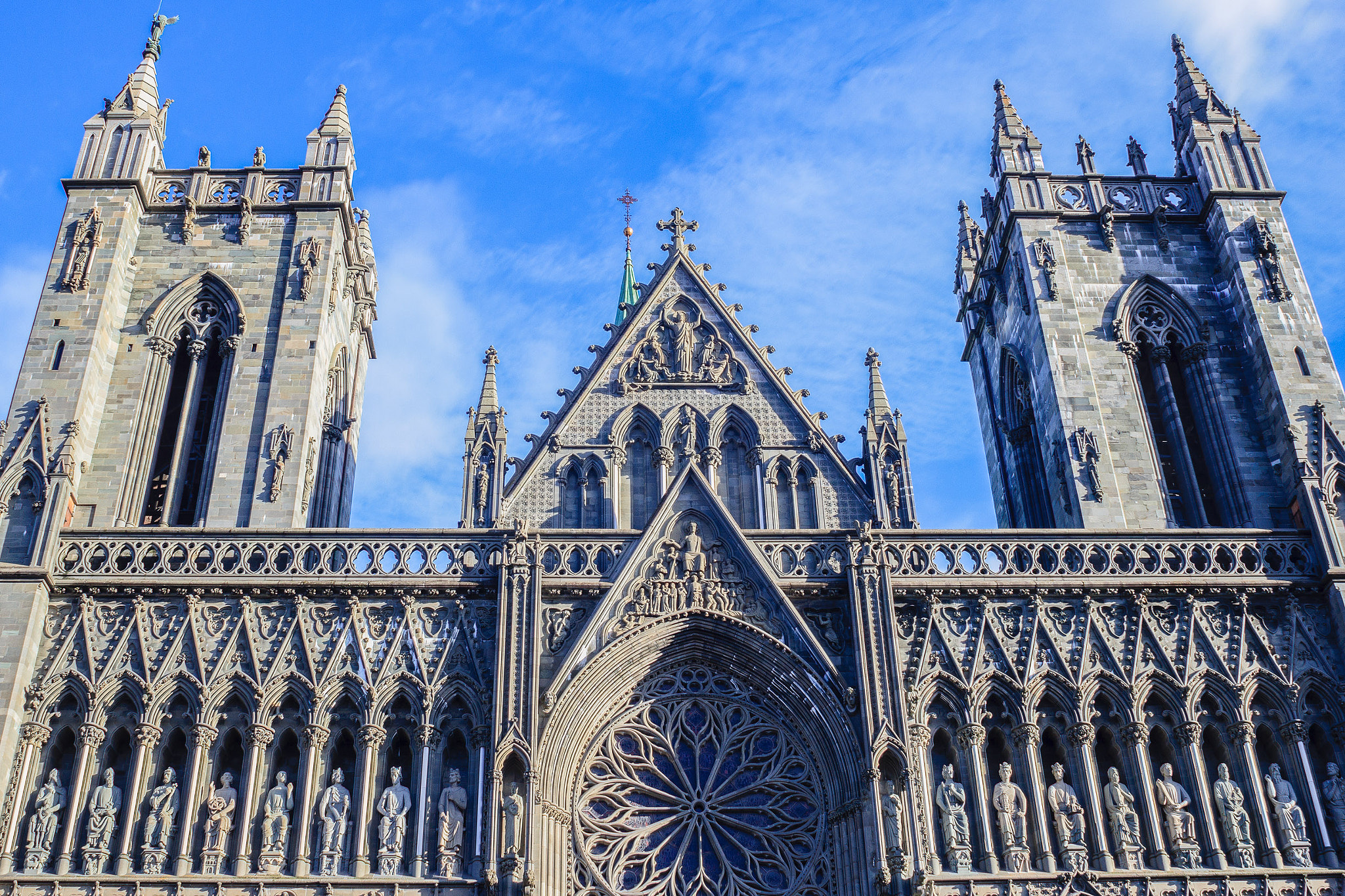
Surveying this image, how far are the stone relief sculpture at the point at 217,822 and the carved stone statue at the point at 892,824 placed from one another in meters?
8.78

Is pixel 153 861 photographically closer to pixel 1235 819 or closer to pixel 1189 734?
pixel 1189 734

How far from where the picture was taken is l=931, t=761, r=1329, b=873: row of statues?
760 inches

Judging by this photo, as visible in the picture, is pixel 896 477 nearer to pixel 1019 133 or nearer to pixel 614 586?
pixel 614 586

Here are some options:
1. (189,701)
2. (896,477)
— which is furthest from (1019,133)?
(189,701)

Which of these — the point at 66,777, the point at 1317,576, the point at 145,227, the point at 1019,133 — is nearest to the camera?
the point at 66,777

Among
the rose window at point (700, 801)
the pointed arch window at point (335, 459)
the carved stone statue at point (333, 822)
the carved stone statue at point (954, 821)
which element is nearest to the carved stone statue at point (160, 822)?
the carved stone statue at point (333, 822)

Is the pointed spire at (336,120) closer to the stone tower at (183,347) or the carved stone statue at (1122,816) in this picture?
the stone tower at (183,347)

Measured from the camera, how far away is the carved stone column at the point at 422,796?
61.9 feet

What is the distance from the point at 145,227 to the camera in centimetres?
2630

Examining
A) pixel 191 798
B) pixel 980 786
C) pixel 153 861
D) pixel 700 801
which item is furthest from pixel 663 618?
pixel 153 861

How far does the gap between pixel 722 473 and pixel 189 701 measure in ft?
30.6

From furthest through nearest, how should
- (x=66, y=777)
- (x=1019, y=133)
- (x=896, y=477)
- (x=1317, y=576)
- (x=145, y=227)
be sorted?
(x=1019, y=133) → (x=145, y=227) → (x=896, y=477) → (x=1317, y=576) → (x=66, y=777)

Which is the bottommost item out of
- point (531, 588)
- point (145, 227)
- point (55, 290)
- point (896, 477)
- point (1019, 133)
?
point (531, 588)

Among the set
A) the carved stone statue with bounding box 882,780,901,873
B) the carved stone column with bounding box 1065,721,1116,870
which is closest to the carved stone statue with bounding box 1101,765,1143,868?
the carved stone column with bounding box 1065,721,1116,870
